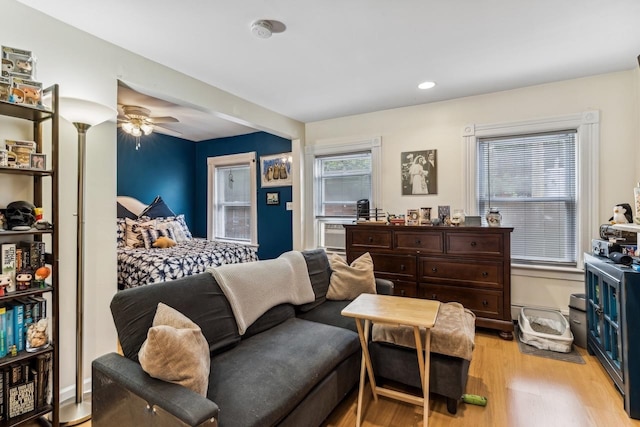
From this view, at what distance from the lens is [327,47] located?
2.44m

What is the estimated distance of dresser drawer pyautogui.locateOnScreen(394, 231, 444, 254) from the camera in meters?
3.26

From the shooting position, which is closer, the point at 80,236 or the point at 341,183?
the point at 80,236

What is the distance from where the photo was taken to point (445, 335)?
1895 millimetres

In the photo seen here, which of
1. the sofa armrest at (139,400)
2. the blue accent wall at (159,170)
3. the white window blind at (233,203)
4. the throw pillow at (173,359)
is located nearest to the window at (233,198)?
the white window blind at (233,203)

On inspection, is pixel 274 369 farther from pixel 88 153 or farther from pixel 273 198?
pixel 273 198

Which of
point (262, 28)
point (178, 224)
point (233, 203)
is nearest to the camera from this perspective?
point (262, 28)

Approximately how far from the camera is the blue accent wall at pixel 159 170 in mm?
4750

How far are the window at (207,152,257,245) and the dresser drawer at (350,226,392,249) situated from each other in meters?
2.08

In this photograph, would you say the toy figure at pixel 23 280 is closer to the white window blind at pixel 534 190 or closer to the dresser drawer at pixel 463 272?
the dresser drawer at pixel 463 272

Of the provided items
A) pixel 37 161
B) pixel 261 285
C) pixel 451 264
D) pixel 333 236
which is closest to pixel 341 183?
pixel 333 236

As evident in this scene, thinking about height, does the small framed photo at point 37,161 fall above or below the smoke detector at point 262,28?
below

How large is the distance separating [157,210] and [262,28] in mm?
3698

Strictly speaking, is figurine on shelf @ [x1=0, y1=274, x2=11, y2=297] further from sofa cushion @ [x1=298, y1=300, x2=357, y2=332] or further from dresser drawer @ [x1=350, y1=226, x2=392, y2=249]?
dresser drawer @ [x1=350, y1=226, x2=392, y2=249]

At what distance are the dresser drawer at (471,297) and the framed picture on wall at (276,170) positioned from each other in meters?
2.57
